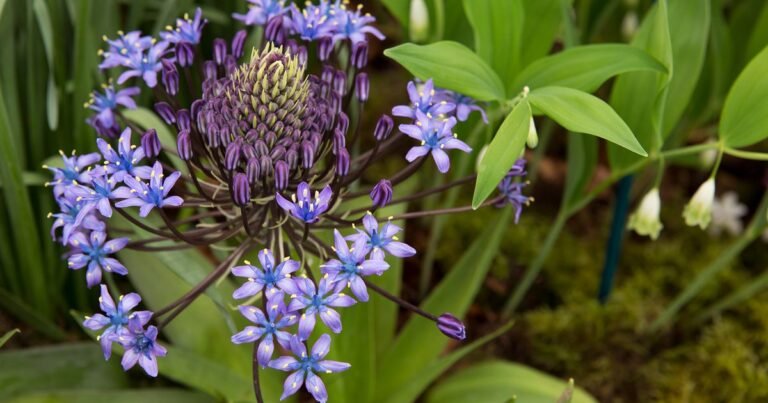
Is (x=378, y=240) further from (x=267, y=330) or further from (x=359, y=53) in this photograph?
(x=359, y=53)

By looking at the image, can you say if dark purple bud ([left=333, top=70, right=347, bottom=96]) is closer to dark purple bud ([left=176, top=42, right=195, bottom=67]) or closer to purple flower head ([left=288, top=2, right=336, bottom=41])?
purple flower head ([left=288, top=2, right=336, bottom=41])

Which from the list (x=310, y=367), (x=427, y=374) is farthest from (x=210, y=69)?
(x=427, y=374)

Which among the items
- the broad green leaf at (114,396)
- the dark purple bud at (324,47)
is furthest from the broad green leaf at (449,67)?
the broad green leaf at (114,396)

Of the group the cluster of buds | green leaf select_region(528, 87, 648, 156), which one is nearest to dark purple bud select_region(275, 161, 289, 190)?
the cluster of buds

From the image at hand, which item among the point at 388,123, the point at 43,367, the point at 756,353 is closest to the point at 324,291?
the point at 388,123

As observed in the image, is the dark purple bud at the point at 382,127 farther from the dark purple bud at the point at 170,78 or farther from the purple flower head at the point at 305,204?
the dark purple bud at the point at 170,78

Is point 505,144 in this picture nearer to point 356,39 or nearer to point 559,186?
point 356,39
